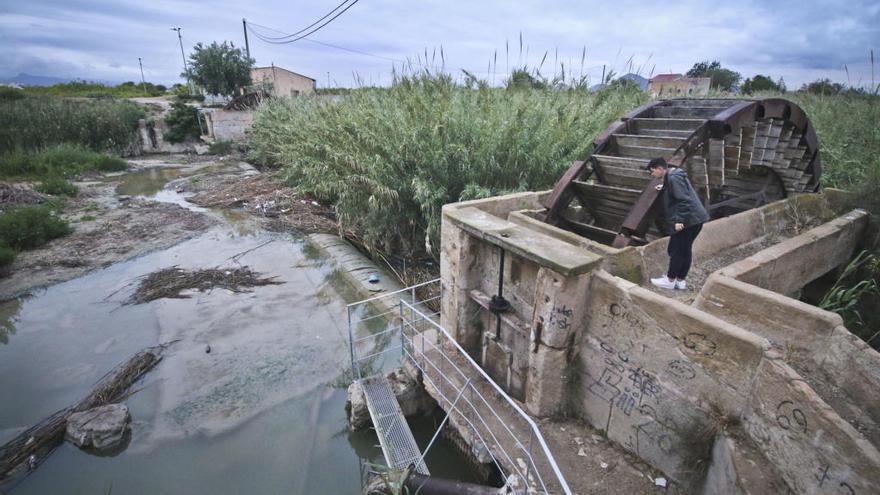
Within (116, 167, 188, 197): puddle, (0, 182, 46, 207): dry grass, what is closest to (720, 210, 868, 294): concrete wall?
(0, 182, 46, 207): dry grass

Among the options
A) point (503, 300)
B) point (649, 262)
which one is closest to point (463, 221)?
point (503, 300)

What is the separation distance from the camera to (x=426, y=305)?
762 cm

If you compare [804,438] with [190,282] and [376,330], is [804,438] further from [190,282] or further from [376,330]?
[190,282]

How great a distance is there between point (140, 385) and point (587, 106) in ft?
31.3

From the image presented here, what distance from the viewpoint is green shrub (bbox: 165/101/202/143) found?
2642 cm

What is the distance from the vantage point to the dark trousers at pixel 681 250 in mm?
3836

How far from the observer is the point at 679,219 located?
12.4ft

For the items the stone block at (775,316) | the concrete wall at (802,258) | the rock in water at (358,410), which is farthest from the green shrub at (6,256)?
the concrete wall at (802,258)

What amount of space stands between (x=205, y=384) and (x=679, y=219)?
6.24m

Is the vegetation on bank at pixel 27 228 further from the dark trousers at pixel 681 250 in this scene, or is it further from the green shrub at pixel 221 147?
the green shrub at pixel 221 147

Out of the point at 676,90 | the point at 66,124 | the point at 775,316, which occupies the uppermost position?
the point at 676,90

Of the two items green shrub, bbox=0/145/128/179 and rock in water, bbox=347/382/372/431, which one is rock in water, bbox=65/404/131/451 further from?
green shrub, bbox=0/145/128/179

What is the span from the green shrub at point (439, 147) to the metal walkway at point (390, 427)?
12.3ft

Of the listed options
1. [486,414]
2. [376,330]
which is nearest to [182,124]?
[376,330]
